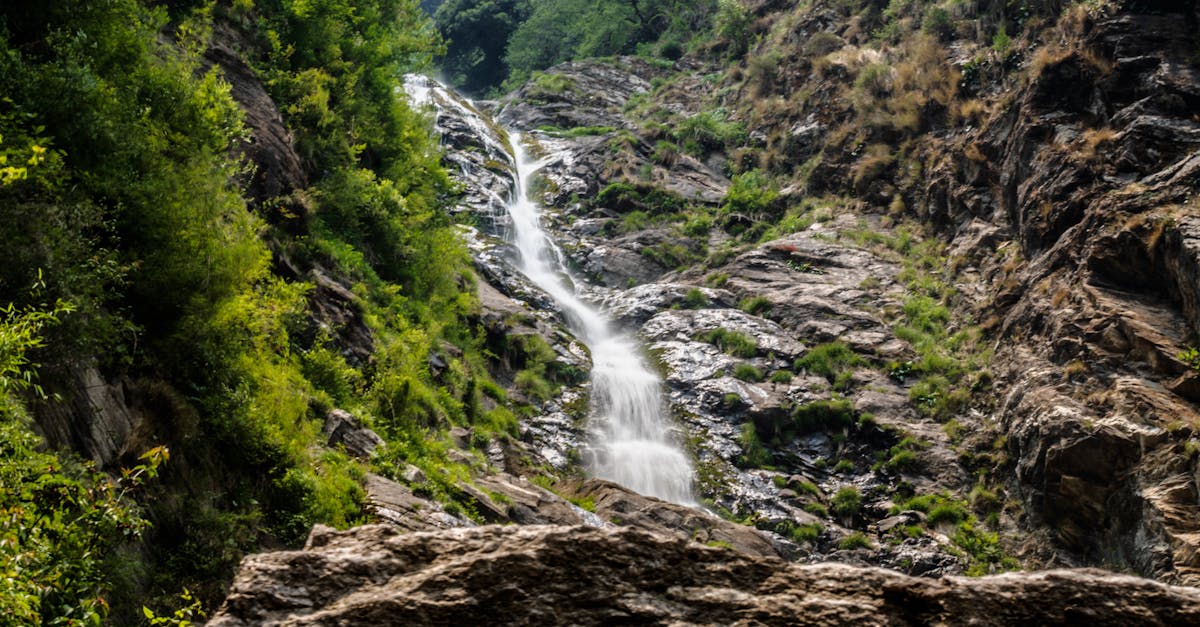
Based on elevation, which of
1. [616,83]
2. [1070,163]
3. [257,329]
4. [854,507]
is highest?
[616,83]

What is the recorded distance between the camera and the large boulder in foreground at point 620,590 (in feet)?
13.5

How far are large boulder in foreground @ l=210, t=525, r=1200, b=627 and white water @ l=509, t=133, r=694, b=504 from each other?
46.9 ft

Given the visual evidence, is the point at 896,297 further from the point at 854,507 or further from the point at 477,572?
the point at 477,572

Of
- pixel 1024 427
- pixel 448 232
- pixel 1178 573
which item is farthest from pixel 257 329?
pixel 1024 427

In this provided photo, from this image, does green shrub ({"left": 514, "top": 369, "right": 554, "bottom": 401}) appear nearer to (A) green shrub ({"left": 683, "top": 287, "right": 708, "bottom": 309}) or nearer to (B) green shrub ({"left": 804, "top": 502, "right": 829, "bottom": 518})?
(A) green shrub ({"left": 683, "top": 287, "right": 708, "bottom": 309})

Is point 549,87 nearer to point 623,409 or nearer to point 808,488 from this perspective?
point 623,409

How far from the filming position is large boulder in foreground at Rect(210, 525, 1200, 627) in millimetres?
4125

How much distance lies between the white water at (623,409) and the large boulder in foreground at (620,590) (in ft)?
46.9

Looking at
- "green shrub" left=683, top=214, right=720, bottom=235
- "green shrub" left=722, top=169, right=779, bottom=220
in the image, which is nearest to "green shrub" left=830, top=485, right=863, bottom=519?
"green shrub" left=683, top=214, right=720, bottom=235

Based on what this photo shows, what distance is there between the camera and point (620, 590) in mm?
4324

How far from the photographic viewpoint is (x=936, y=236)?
2634 cm

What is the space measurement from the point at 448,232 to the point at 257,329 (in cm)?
983

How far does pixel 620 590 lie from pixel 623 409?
17510 millimetres

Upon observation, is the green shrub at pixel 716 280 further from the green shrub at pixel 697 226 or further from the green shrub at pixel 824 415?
the green shrub at pixel 824 415
